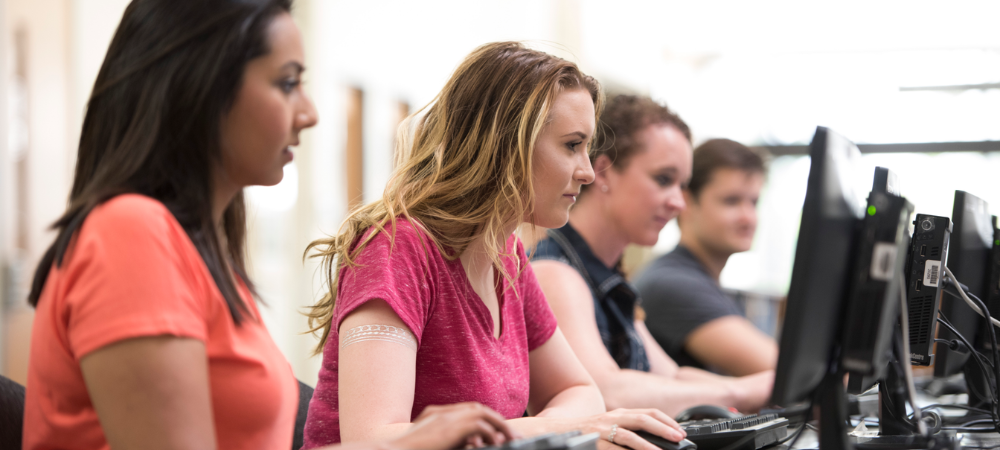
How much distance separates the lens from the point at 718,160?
233 cm

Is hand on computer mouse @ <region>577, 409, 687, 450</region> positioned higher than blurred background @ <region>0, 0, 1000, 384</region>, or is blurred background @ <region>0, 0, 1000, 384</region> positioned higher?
blurred background @ <region>0, 0, 1000, 384</region>

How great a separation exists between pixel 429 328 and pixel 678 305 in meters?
1.16

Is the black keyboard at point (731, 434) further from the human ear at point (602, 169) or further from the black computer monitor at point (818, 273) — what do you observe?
the human ear at point (602, 169)

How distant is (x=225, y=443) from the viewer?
83 centimetres

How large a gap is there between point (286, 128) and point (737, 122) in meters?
5.59

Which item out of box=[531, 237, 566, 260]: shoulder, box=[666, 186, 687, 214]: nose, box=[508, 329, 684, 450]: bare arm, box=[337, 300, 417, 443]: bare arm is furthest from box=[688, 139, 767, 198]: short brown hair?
box=[337, 300, 417, 443]: bare arm

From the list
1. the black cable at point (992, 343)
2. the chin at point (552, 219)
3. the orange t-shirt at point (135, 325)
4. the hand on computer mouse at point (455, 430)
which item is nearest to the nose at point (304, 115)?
the orange t-shirt at point (135, 325)

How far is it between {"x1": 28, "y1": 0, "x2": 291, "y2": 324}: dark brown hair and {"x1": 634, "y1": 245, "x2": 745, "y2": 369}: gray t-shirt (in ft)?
4.91

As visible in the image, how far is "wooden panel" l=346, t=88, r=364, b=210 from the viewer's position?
372 cm

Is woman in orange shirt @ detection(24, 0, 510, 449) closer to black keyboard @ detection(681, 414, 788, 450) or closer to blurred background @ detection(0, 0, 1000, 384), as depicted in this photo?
black keyboard @ detection(681, 414, 788, 450)

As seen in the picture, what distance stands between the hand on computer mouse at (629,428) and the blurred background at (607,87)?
1775 mm

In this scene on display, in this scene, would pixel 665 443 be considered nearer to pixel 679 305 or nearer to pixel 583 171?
pixel 583 171

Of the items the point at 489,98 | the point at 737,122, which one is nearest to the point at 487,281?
the point at 489,98

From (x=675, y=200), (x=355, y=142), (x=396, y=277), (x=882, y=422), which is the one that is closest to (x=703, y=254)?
(x=675, y=200)
